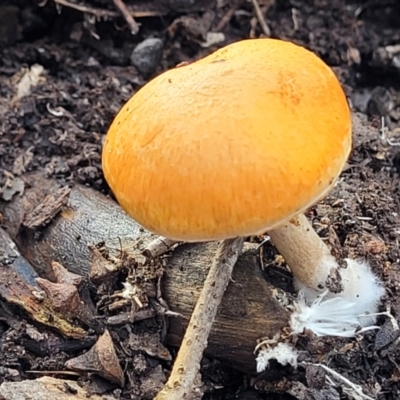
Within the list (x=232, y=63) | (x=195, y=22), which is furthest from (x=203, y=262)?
(x=195, y=22)

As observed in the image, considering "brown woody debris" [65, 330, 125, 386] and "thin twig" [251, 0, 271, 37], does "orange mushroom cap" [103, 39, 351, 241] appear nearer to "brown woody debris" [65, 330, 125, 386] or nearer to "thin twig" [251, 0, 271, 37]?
"brown woody debris" [65, 330, 125, 386]

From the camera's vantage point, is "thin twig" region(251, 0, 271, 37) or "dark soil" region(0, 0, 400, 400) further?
"thin twig" region(251, 0, 271, 37)

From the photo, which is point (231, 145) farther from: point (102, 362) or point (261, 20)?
point (261, 20)

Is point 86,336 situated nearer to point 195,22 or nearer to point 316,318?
point 316,318

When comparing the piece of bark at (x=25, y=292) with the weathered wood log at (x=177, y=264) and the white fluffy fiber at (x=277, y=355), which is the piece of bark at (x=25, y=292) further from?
the white fluffy fiber at (x=277, y=355)

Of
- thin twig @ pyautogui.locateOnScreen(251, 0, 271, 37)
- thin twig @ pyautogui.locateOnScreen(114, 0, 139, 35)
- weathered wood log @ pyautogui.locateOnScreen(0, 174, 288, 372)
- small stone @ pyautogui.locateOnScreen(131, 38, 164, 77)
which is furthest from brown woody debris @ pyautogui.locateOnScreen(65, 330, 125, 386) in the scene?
thin twig @ pyautogui.locateOnScreen(251, 0, 271, 37)

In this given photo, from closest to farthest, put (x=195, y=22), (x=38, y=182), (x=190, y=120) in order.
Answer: (x=190, y=120)
(x=38, y=182)
(x=195, y=22)

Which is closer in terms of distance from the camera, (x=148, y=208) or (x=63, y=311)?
(x=148, y=208)
